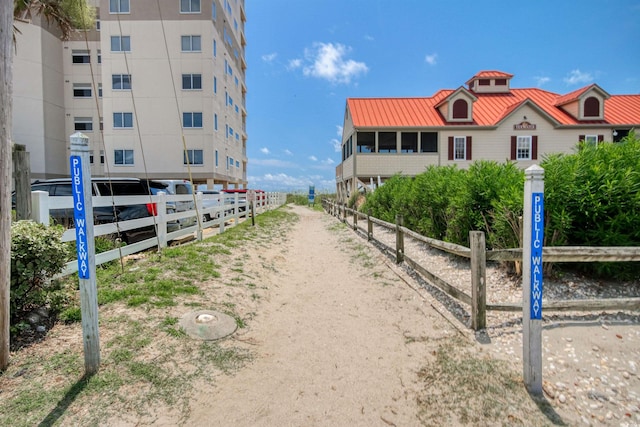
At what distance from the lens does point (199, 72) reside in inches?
1132

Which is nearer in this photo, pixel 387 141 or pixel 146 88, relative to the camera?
pixel 387 141

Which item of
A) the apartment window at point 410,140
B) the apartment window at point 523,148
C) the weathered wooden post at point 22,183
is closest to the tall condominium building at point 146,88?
the apartment window at point 410,140

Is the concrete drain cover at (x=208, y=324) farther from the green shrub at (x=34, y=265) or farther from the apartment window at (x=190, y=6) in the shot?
the apartment window at (x=190, y=6)

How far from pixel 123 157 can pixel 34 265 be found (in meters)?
29.1

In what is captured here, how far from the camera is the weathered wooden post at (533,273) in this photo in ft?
9.71

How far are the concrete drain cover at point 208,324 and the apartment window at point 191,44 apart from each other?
96.4ft

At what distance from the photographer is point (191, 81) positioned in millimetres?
28859

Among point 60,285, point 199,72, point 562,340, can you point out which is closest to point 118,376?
point 60,285

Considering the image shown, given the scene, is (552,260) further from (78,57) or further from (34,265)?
(78,57)

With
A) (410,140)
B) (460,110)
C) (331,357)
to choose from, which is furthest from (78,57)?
(331,357)

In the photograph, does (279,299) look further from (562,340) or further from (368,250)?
(368,250)

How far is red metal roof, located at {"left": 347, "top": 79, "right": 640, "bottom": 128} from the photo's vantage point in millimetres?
22891

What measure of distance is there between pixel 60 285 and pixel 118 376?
1.86 metres

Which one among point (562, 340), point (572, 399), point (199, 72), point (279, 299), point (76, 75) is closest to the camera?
point (572, 399)
